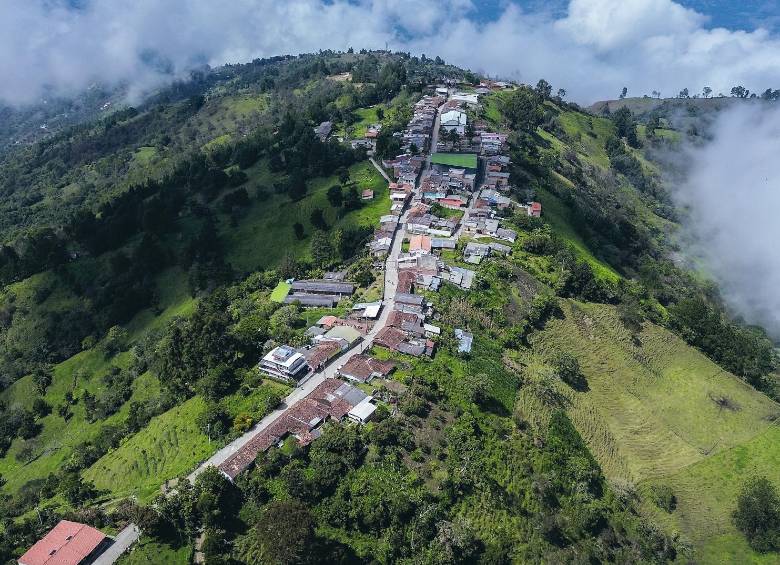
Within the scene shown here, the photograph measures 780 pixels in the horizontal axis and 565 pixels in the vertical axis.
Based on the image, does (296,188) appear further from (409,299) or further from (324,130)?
(409,299)

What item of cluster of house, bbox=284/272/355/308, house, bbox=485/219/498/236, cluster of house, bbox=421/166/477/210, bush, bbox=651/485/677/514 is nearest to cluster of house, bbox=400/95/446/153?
cluster of house, bbox=421/166/477/210

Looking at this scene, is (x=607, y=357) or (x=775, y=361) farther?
(x=775, y=361)

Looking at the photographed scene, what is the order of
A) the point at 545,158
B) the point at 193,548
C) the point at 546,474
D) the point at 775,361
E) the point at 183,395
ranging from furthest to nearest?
the point at 545,158 → the point at 775,361 → the point at 183,395 → the point at 546,474 → the point at 193,548

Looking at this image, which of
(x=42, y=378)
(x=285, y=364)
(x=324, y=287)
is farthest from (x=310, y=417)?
(x=42, y=378)

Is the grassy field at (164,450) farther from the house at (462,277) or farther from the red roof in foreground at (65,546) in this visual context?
the house at (462,277)

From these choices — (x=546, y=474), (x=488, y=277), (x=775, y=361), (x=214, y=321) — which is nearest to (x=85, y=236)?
(x=214, y=321)

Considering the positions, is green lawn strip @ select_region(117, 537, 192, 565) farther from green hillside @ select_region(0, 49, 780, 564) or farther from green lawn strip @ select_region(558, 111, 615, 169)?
green lawn strip @ select_region(558, 111, 615, 169)

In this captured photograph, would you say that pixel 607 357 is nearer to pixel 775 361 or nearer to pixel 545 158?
pixel 775 361
